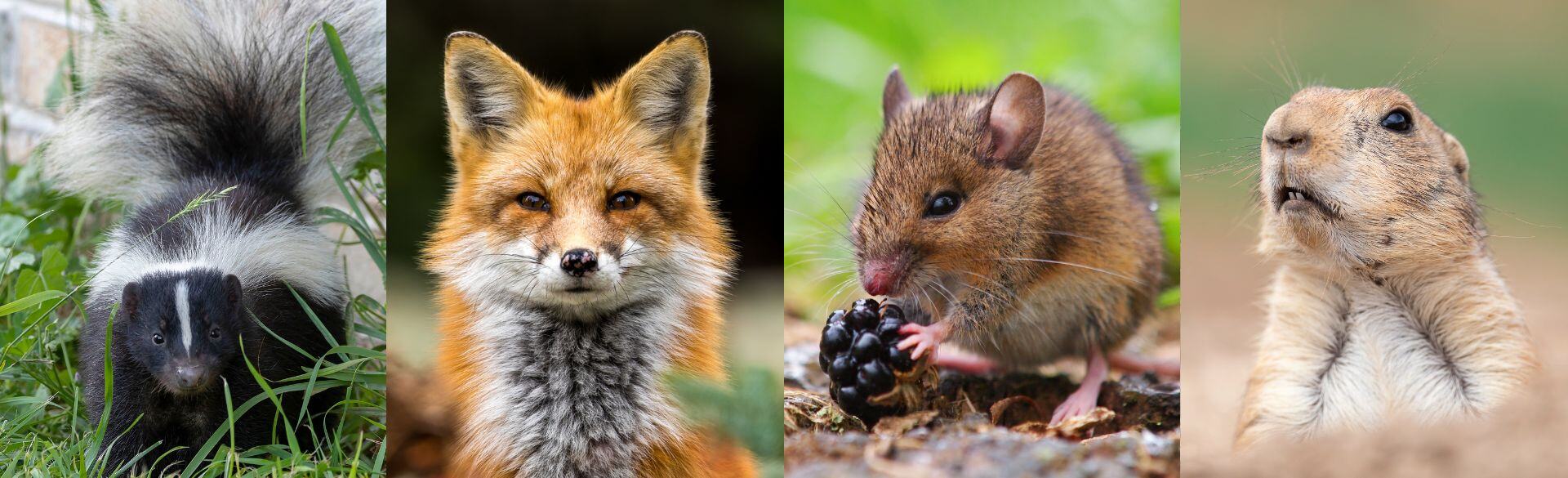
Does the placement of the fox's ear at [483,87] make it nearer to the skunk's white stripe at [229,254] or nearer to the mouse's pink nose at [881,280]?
the mouse's pink nose at [881,280]

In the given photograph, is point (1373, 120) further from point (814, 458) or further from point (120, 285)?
point (120, 285)

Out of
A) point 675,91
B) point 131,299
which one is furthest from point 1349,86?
point 131,299

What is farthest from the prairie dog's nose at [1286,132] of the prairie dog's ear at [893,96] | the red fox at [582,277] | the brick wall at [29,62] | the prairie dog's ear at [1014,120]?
the brick wall at [29,62]

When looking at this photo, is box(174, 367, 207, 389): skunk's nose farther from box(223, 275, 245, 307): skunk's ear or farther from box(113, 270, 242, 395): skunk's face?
box(223, 275, 245, 307): skunk's ear

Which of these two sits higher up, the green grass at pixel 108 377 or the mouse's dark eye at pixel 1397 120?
the mouse's dark eye at pixel 1397 120

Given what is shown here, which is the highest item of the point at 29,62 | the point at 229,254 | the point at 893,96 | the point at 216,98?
the point at 29,62

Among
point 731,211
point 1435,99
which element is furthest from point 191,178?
point 1435,99

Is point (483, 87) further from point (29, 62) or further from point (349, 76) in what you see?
point (29, 62)

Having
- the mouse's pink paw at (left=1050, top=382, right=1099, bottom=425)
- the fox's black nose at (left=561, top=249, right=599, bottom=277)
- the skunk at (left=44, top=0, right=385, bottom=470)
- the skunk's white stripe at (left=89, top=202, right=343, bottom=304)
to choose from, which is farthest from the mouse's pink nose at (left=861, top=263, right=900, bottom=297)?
the skunk's white stripe at (left=89, top=202, right=343, bottom=304)
